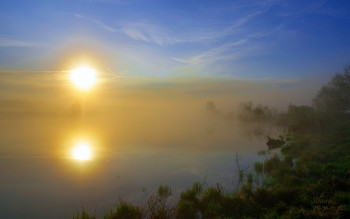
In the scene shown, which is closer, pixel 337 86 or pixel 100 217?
pixel 100 217

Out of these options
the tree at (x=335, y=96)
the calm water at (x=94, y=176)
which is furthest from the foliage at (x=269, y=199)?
the tree at (x=335, y=96)

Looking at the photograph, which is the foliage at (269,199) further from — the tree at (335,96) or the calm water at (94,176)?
the tree at (335,96)

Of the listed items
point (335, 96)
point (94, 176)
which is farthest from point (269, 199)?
point (335, 96)

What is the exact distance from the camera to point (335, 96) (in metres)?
45.6

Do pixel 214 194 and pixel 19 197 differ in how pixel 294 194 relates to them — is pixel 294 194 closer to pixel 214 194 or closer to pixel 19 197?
pixel 214 194

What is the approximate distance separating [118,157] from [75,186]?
9.77m

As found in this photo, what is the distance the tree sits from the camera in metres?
44.8

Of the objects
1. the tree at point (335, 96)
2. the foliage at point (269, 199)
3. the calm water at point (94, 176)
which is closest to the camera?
the foliage at point (269, 199)

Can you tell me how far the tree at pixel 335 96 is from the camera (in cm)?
4481

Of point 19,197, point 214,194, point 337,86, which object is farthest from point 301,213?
point 337,86

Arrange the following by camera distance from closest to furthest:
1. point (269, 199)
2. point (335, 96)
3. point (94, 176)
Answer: point (269, 199), point (94, 176), point (335, 96)

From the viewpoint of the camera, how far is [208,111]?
6339 inches

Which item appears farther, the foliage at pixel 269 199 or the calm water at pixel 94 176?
the calm water at pixel 94 176

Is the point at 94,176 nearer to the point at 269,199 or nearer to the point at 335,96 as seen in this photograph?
the point at 269,199
